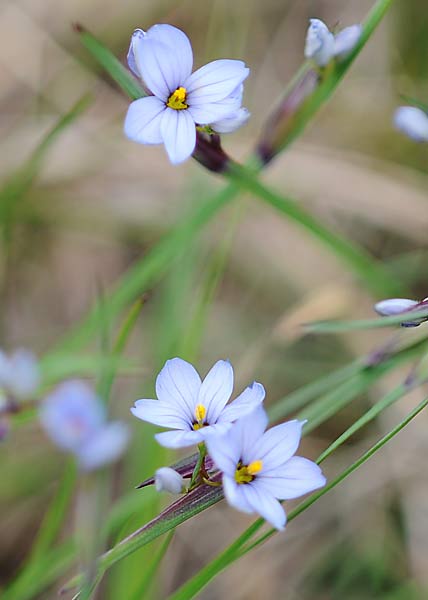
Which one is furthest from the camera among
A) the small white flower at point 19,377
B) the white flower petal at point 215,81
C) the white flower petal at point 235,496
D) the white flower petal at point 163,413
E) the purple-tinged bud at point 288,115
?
the purple-tinged bud at point 288,115

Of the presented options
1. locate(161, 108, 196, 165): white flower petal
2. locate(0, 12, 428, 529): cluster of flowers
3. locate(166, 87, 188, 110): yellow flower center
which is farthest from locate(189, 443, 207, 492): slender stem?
locate(166, 87, 188, 110): yellow flower center

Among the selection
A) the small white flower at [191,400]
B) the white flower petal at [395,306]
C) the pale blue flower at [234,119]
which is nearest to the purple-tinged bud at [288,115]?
the pale blue flower at [234,119]

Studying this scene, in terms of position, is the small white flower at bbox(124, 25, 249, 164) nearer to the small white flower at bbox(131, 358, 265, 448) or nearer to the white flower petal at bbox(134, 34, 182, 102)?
the white flower petal at bbox(134, 34, 182, 102)

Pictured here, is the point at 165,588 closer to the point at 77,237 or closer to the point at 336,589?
the point at 336,589

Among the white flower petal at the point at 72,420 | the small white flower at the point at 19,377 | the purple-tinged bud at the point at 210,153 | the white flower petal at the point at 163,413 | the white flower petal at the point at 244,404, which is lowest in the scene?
the white flower petal at the point at 244,404

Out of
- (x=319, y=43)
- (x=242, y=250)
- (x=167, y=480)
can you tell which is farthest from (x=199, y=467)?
(x=242, y=250)

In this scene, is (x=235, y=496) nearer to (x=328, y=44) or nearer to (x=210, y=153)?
(x=210, y=153)

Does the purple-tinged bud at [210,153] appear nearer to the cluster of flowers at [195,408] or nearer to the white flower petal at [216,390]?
the cluster of flowers at [195,408]
